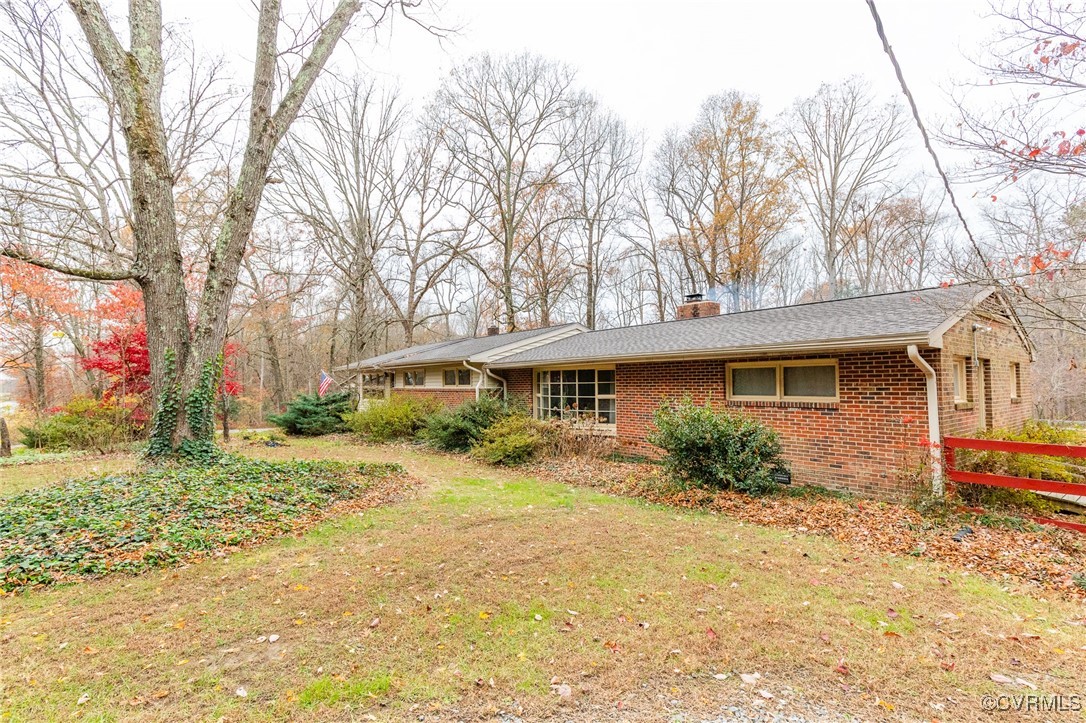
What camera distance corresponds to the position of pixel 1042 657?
297 centimetres

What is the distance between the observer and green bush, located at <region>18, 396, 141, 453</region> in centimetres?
1148

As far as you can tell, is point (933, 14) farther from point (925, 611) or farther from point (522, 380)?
point (522, 380)

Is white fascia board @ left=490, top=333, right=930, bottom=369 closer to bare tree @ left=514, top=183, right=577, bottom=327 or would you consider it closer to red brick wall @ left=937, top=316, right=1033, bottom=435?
red brick wall @ left=937, top=316, right=1033, bottom=435

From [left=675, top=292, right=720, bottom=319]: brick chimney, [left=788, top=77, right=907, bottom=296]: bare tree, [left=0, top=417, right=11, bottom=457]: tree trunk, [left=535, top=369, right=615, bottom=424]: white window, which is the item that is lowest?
[left=0, top=417, right=11, bottom=457]: tree trunk

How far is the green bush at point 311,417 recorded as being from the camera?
16.5 meters

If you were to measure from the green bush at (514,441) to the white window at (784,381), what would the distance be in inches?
156

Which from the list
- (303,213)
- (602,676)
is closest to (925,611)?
(602,676)

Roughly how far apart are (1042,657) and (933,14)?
4.08 m

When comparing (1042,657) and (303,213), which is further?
(303,213)

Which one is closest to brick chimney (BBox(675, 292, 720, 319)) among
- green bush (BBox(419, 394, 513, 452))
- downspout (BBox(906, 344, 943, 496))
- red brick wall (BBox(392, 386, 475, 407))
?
green bush (BBox(419, 394, 513, 452))

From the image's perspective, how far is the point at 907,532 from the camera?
5398 mm

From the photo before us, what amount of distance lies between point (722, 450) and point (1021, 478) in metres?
3.27

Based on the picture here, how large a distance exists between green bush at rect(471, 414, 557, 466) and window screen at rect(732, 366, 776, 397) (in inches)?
153

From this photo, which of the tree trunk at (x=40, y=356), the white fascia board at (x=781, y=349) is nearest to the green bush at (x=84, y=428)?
the tree trunk at (x=40, y=356)
